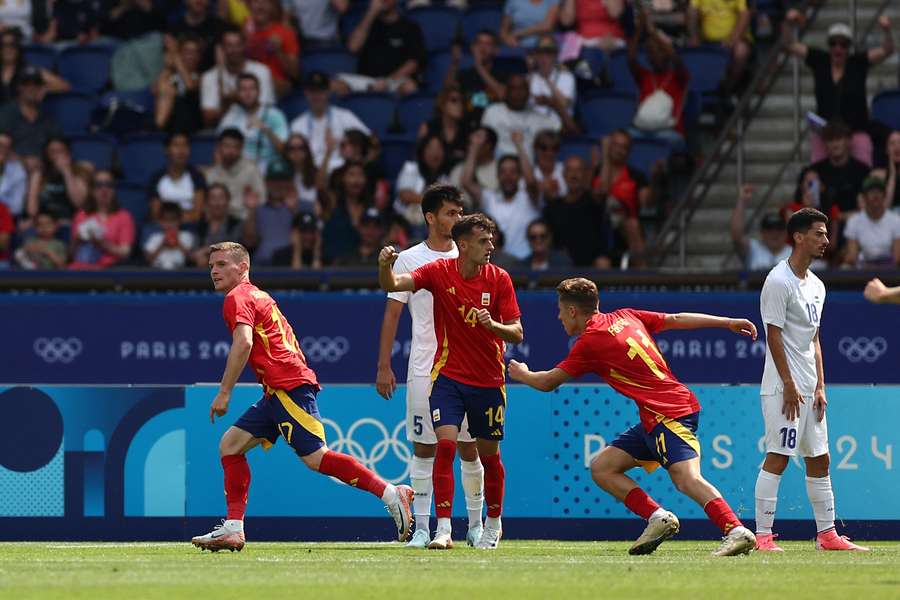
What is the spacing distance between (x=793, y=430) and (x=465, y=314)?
2.35 meters

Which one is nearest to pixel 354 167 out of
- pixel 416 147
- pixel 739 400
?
pixel 416 147

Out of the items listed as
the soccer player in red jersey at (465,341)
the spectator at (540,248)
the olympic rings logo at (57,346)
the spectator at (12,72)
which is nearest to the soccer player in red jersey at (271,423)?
the soccer player in red jersey at (465,341)

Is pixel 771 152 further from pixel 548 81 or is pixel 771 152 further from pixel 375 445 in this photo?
pixel 375 445

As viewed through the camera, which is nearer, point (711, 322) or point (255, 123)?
point (711, 322)

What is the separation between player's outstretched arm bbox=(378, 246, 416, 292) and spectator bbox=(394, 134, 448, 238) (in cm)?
781

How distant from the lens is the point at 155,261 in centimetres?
1917

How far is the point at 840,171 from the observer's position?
1852 cm

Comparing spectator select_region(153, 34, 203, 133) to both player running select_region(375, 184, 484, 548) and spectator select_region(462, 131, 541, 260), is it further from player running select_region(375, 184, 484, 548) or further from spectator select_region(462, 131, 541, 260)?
player running select_region(375, 184, 484, 548)

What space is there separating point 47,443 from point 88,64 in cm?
962

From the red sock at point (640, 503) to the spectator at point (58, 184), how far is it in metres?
10.3

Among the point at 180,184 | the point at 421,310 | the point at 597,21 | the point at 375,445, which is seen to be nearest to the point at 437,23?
the point at 597,21

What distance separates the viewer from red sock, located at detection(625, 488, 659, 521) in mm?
11141

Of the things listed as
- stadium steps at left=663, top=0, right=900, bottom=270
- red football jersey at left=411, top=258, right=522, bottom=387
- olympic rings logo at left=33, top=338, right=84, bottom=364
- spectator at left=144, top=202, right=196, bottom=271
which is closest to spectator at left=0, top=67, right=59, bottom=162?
spectator at left=144, top=202, right=196, bottom=271

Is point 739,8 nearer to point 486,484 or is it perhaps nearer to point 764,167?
point 764,167
